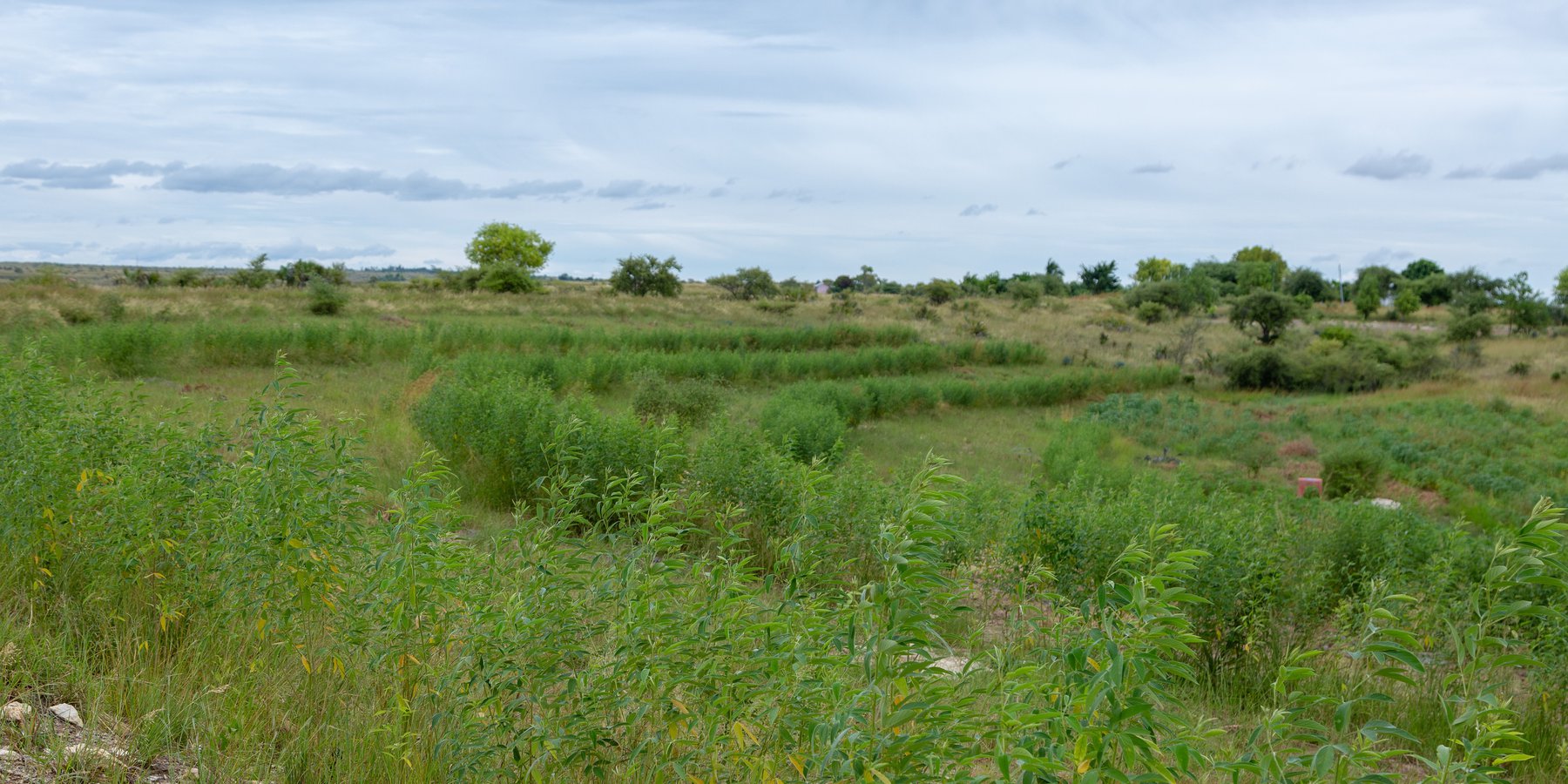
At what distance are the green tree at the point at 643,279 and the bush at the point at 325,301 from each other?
1516 cm

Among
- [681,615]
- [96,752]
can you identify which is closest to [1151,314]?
[681,615]

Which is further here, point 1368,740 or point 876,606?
point 876,606

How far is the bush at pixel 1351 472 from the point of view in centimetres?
1598

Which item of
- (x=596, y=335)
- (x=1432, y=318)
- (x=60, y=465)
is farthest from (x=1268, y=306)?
(x=60, y=465)

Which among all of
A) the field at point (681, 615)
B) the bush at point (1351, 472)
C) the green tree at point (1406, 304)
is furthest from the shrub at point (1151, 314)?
the field at point (681, 615)

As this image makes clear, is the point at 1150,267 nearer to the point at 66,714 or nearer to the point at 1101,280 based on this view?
the point at 1101,280

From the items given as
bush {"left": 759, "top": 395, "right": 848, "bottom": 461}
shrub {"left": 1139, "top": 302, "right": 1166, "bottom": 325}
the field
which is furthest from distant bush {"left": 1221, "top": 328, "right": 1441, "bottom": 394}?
bush {"left": 759, "top": 395, "right": 848, "bottom": 461}

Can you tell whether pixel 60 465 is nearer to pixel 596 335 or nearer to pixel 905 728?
pixel 905 728

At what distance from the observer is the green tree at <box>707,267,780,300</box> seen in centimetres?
4603

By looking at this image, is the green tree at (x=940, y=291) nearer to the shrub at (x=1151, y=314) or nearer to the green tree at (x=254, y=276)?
the shrub at (x=1151, y=314)

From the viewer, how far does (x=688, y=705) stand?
9.53ft

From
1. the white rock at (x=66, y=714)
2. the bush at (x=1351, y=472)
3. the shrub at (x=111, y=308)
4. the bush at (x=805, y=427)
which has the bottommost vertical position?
the bush at (x=1351, y=472)

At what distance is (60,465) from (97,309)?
19968 millimetres

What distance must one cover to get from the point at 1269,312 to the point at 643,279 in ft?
83.3
